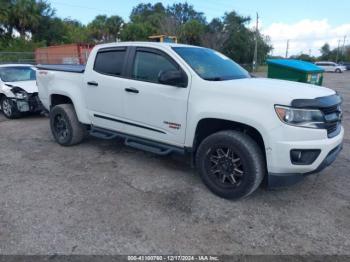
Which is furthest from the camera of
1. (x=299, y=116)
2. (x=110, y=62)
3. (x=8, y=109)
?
(x=8, y=109)

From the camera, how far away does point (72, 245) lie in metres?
2.98

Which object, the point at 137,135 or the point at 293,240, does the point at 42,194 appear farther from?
the point at 293,240

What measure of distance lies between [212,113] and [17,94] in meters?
6.41

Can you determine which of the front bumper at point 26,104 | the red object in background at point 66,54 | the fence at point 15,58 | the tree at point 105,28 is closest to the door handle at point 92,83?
the front bumper at point 26,104

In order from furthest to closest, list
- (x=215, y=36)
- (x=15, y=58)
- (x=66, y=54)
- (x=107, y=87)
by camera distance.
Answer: (x=215, y=36) < (x=15, y=58) < (x=66, y=54) < (x=107, y=87)

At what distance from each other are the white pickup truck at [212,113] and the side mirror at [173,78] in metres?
0.01

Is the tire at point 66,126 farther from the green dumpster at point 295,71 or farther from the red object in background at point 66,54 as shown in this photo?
the red object in background at point 66,54

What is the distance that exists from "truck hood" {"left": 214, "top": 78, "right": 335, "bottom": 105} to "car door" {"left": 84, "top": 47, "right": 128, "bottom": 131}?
165 cm

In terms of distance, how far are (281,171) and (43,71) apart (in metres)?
4.76

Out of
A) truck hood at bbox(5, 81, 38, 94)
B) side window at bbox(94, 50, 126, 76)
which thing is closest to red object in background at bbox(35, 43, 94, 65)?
truck hood at bbox(5, 81, 38, 94)

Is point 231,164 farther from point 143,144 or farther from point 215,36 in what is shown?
point 215,36

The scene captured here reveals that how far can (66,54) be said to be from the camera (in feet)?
75.0

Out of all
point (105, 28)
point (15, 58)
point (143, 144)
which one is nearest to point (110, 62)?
point (143, 144)

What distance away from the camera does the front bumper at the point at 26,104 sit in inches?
325
